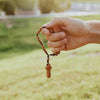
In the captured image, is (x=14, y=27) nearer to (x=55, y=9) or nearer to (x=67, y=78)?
(x=55, y=9)

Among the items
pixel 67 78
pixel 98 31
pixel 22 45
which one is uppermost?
pixel 98 31

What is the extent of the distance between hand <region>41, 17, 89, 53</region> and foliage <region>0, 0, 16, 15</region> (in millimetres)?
16417

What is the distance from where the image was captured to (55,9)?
66.5 feet

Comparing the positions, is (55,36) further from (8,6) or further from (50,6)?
(50,6)

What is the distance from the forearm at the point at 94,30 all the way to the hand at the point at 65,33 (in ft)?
0.26

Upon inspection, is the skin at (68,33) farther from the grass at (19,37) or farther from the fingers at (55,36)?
the grass at (19,37)

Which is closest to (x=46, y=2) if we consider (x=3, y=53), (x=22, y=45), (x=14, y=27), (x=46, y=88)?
(x=14, y=27)

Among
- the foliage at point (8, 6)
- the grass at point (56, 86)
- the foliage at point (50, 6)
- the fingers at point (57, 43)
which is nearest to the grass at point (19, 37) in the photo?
the foliage at point (8, 6)

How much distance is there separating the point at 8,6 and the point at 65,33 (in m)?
16.7

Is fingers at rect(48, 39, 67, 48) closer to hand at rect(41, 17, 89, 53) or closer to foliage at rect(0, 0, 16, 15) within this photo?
hand at rect(41, 17, 89, 53)

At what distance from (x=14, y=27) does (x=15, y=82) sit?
11047 millimetres

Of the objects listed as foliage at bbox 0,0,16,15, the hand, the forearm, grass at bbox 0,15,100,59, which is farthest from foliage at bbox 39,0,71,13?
the hand

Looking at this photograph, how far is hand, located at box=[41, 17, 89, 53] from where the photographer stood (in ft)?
7.18

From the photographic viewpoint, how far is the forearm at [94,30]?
8.54 ft
